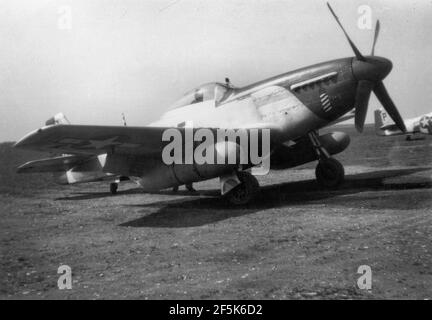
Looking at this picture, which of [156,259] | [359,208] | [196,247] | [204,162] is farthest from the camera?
[204,162]

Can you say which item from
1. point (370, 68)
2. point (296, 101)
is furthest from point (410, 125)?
point (296, 101)

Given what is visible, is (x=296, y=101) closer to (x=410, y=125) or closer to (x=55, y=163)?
(x=55, y=163)

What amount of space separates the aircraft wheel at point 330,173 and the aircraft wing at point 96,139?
8.56 feet

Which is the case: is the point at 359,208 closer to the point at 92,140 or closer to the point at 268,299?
the point at 268,299

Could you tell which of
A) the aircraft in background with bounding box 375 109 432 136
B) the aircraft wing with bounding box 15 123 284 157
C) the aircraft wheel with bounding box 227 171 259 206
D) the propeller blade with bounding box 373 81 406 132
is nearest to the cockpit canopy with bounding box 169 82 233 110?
the aircraft wing with bounding box 15 123 284 157

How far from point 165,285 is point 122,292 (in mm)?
432

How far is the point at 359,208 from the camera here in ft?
24.6

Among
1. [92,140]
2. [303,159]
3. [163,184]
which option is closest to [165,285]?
[92,140]

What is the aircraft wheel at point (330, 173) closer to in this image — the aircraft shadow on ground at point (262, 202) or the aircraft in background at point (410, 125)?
the aircraft shadow on ground at point (262, 202)

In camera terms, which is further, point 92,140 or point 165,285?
point 92,140

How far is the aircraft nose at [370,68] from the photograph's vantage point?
8625mm

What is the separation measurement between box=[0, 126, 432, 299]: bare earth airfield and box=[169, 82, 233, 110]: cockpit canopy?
2.44 meters

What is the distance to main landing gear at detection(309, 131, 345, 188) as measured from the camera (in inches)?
420

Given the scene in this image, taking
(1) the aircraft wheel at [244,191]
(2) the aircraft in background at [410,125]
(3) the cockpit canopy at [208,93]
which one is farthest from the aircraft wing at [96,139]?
(2) the aircraft in background at [410,125]
